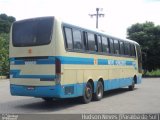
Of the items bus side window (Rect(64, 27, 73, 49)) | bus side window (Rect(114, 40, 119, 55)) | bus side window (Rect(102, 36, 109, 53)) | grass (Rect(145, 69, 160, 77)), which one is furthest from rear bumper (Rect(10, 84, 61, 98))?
grass (Rect(145, 69, 160, 77))

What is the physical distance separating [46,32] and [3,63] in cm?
2438

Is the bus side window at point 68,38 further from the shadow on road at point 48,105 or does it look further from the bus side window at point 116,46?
the bus side window at point 116,46

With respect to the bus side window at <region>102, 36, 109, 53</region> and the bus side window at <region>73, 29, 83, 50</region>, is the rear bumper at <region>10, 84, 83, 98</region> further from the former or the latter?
the bus side window at <region>102, 36, 109, 53</region>

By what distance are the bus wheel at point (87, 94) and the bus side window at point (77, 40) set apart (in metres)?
1.64

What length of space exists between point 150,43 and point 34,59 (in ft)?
101

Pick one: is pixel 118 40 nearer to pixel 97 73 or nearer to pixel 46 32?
pixel 97 73

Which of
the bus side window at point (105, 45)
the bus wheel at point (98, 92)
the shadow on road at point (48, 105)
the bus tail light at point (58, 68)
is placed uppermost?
the bus side window at point (105, 45)

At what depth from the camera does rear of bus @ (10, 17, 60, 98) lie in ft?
42.8

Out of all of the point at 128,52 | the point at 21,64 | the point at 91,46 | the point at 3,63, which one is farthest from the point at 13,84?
the point at 3,63

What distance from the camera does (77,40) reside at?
47.5 feet

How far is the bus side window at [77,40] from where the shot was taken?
14.3 m

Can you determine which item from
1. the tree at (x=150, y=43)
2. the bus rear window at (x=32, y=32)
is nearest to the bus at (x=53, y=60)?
→ the bus rear window at (x=32, y=32)

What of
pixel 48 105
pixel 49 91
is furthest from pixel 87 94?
pixel 49 91

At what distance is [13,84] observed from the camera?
45.4ft
